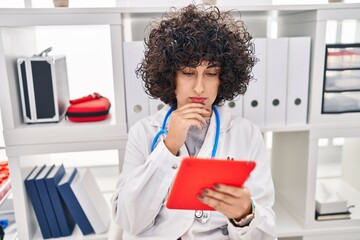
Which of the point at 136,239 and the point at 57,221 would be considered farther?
the point at 57,221

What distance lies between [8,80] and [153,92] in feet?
1.92

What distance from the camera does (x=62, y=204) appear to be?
1.38 metres

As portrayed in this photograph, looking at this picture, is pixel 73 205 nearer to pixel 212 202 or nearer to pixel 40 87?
pixel 40 87

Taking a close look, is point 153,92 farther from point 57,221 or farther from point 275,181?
point 275,181

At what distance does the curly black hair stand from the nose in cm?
4

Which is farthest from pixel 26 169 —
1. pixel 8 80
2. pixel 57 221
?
pixel 8 80

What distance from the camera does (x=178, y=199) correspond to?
784mm

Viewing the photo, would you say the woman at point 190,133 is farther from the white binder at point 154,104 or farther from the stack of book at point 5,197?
the stack of book at point 5,197

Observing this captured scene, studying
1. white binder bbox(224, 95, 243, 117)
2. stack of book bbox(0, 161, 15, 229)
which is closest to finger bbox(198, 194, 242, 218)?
white binder bbox(224, 95, 243, 117)

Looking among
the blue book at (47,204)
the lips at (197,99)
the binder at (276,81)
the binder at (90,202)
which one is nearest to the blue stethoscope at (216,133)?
the lips at (197,99)

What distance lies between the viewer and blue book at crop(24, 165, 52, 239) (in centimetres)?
133

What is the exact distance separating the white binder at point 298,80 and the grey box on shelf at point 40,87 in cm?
98

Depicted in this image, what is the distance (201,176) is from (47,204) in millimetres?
914

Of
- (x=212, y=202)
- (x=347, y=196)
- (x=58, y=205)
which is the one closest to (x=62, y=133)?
(x=58, y=205)
